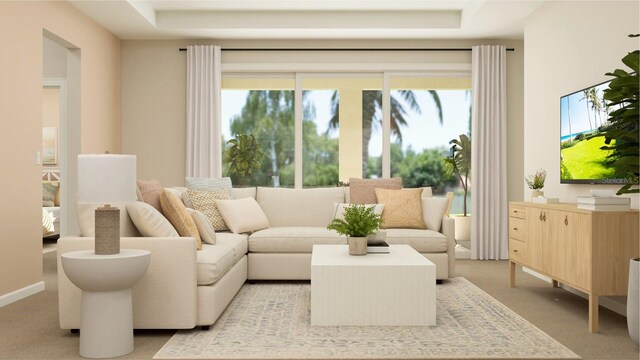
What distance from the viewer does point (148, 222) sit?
3.76 metres

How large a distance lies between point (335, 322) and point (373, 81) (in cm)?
441

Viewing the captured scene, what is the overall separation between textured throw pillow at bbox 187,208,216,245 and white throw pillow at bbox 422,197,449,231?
220 centimetres

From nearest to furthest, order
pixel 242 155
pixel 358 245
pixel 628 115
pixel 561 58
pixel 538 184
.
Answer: pixel 628 115, pixel 358 245, pixel 538 184, pixel 561 58, pixel 242 155

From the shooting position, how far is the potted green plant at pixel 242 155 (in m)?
7.64

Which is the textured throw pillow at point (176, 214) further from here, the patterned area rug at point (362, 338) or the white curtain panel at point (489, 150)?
the white curtain panel at point (489, 150)

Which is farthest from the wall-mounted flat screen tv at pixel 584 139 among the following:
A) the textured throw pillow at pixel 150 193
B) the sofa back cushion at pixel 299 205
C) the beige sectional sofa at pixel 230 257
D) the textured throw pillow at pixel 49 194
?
the textured throw pillow at pixel 49 194

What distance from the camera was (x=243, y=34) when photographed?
716 centimetres

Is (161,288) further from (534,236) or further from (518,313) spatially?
(534,236)

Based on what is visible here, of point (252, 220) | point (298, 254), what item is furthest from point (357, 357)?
point (252, 220)

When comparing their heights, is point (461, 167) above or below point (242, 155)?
below

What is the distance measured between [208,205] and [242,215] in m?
0.32

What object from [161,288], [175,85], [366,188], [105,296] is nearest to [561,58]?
[366,188]

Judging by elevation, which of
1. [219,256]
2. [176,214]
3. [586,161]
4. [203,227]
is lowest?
[219,256]

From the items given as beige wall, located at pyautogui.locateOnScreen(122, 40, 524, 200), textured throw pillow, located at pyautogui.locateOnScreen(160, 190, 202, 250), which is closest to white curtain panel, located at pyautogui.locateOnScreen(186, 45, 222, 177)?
beige wall, located at pyautogui.locateOnScreen(122, 40, 524, 200)
